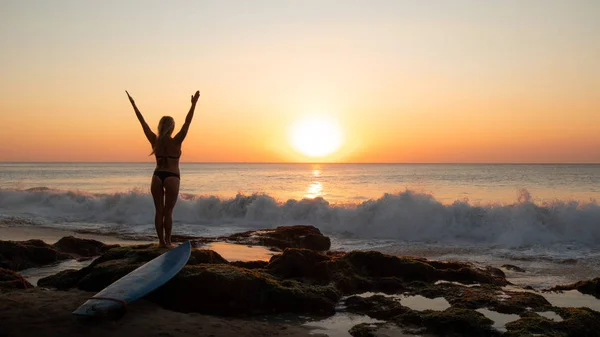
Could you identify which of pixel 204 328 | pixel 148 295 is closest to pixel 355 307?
pixel 204 328

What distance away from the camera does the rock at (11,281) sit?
727cm

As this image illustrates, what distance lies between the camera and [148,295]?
659 cm

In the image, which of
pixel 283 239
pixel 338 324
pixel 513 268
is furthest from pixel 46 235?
pixel 513 268

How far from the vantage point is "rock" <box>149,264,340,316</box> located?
21.6ft

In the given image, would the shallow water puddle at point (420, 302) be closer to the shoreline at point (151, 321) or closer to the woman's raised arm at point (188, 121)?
the shoreline at point (151, 321)

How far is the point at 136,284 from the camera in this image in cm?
626

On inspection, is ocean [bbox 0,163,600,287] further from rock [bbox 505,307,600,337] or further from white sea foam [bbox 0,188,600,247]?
rock [bbox 505,307,600,337]

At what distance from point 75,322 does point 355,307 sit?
3.83 meters

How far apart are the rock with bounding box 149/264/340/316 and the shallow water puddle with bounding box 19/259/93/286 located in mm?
3489

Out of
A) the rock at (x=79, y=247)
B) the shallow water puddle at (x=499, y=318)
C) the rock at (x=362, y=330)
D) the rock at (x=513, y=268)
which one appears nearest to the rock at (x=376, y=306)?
the rock at (x=362, y=330)

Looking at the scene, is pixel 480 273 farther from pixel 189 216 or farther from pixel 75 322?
pixel 189 216

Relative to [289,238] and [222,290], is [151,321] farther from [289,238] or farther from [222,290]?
[289,238]

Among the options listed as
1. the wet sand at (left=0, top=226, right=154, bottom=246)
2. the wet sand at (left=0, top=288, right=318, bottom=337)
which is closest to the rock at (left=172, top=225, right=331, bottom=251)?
the wet sand at (left=0, top=226, right=154, bottom=246)

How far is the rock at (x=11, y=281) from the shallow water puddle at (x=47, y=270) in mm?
787
